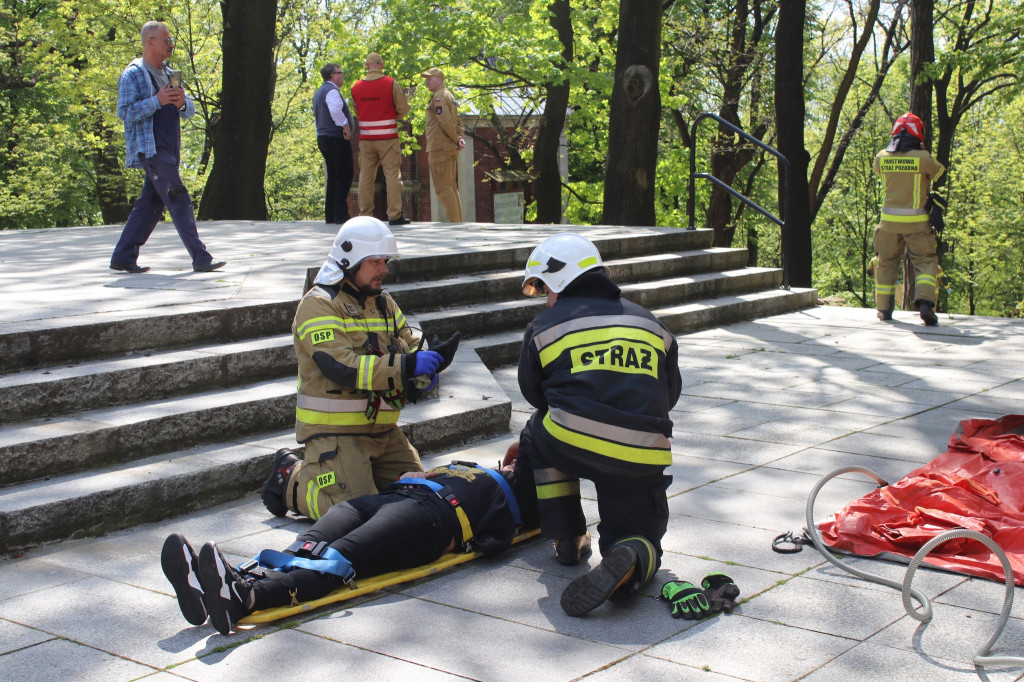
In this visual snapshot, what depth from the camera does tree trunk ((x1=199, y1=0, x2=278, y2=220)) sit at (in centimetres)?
1524

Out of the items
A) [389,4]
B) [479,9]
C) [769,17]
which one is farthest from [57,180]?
[769,17]

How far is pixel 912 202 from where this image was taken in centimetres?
1065

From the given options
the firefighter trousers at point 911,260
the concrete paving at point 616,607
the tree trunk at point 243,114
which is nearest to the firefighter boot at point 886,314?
the firefighter trousers at point 911,260

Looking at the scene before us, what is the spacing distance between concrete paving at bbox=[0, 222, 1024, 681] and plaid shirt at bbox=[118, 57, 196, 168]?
4.26ft

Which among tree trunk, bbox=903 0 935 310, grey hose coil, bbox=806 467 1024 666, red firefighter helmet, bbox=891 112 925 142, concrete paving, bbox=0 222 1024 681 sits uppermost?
tree trunk, bbox=903 0 935 310

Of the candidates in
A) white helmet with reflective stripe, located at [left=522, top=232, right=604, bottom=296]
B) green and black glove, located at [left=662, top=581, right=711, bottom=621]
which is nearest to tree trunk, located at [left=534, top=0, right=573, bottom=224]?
white helmet with reflective stripe, located at [left=522, top=232, right=604, bottom=296]

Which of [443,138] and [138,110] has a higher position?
[443,138]

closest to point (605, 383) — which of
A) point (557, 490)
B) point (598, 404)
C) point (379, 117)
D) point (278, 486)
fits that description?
point (598, 404)

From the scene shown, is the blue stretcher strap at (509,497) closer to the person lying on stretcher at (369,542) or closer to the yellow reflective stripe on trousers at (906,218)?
the person lying on stretcher at (369,542)

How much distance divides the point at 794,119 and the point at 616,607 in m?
14.8

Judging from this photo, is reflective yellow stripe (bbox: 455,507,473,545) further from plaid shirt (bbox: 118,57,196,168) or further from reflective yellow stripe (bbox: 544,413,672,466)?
plaid shirt (bbox: 118,57,196,168)

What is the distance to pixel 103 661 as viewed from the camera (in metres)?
3.31

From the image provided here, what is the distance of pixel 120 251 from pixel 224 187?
7.83 m

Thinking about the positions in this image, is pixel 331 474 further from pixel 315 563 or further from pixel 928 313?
pixel 928 313
